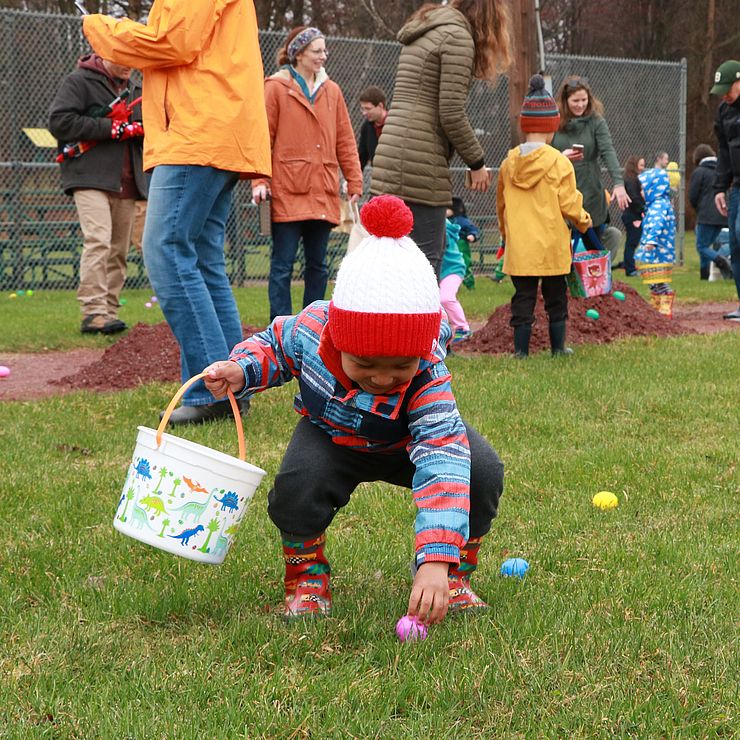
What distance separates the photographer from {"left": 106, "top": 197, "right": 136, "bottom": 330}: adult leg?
8.24 metres

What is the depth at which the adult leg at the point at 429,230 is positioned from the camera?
6.21 meters

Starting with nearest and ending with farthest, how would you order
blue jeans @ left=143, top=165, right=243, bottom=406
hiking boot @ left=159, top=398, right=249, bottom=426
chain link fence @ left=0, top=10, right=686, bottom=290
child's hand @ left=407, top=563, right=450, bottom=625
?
child's hand @ left=407, top=563, right=450, bottom=625
blue jeans @ left=143, top=165, right=243, bottom=406
hiking boot @ left=159, top=398, right=249, bottom=426
chain link fence @ left=0, top=10, right=686, bottom=290

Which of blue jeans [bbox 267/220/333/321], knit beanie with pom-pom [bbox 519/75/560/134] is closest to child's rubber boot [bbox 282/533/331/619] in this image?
blue jeans [bbox 267/220/333/321]

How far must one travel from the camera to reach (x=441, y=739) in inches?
80.3

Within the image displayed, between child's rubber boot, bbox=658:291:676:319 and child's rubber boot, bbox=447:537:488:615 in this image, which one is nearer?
child's rubber boot, bbox=447:537:488:615

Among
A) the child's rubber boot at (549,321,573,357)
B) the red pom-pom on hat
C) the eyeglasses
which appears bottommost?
the child's rubber boot at (549,321,573,357)

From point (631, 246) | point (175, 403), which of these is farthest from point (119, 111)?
point (631, 246)

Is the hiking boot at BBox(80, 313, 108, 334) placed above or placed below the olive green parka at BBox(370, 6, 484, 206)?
below

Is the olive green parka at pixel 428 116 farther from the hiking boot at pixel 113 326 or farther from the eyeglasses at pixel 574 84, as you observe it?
the hiking boot at pixel 113 326

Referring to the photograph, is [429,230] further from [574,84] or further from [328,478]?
[328,478]

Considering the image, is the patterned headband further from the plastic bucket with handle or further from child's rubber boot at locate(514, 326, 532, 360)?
the plastic bucket with handle

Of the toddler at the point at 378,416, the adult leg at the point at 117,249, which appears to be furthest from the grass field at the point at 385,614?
the adult leg at the point at 117,249

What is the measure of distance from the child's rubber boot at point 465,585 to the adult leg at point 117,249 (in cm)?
598

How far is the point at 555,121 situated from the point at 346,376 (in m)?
4.59
